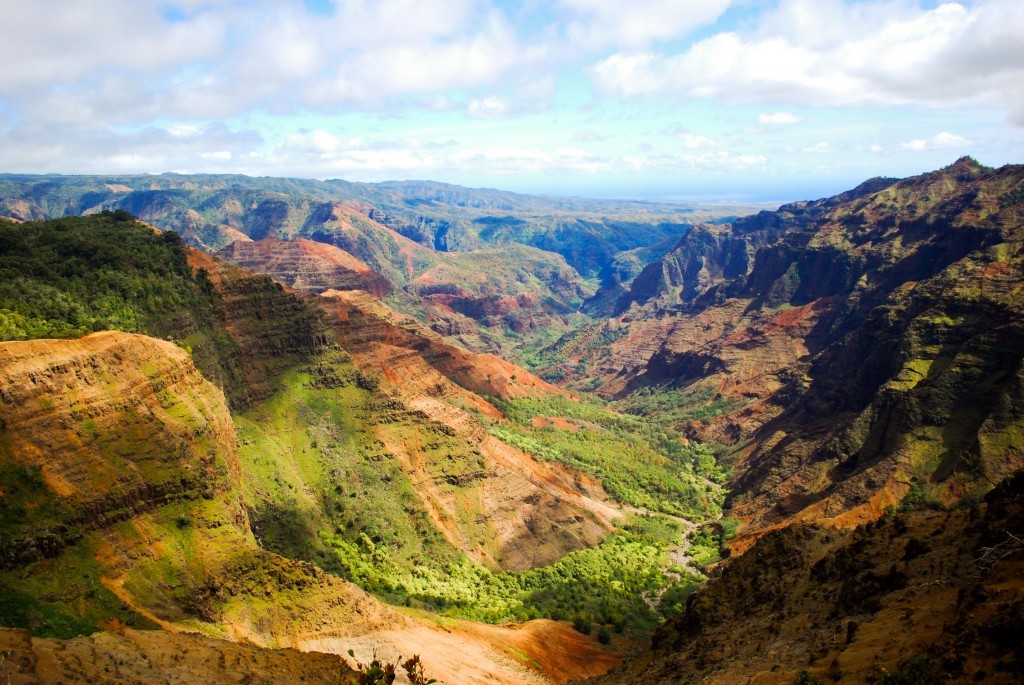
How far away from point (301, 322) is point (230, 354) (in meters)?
12.5

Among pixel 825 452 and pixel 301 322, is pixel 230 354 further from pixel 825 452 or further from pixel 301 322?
pixel 825 452

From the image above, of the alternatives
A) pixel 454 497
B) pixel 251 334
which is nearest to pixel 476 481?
pixel 454 497

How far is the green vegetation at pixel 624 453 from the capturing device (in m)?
124

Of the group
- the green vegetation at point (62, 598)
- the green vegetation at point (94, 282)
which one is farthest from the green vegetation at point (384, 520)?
the green vegetation at point (62, 598)

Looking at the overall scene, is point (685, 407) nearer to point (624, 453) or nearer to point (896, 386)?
point (624, 453)

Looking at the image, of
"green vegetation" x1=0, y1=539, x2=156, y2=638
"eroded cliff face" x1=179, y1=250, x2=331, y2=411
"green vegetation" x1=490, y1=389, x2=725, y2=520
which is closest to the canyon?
"green vegetation" x1=0, y1=539, x2=156, y2=638

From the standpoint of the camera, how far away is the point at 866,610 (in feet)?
130

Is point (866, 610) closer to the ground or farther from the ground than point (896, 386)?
closer to the ground

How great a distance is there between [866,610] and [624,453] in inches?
3997

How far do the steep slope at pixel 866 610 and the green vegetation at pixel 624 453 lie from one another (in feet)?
216

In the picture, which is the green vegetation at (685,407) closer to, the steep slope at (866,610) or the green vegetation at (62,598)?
the steep slope at (866,610)

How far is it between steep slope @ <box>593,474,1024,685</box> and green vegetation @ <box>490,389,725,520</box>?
65958mm

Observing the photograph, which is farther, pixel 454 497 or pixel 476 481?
pixel 476 481

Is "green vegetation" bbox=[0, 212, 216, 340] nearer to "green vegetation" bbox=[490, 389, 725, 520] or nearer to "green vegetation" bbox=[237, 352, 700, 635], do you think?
"green vegetation" bbox=[237, 352, 700, 635]
